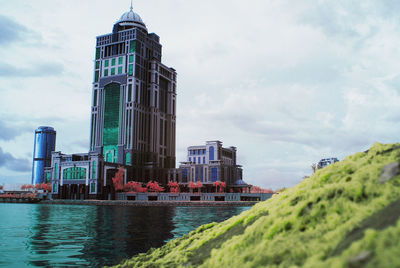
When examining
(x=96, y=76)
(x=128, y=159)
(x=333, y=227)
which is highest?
(x=96, y=76)

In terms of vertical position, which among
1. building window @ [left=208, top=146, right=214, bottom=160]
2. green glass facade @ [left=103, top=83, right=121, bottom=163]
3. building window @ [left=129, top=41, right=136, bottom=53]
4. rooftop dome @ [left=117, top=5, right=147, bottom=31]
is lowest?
building window @ [left=208, top=146, right=214, bottom=160]

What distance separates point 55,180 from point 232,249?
407ft

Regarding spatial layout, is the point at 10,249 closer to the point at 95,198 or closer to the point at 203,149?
the point at 95,198

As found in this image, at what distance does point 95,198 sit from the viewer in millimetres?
107062

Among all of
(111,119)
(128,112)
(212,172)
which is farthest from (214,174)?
(111,119)

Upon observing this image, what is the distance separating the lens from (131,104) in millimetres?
129000

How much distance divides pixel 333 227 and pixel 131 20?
496 ft

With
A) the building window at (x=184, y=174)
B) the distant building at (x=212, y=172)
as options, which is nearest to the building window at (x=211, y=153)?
the distant building at (x=212, y=172)

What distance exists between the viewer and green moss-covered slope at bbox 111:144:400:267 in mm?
3810

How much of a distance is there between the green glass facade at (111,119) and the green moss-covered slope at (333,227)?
128 metres

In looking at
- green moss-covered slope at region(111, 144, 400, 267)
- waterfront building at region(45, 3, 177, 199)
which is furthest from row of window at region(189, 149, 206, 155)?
green moss-covered slope at region(111, 144, 400, 267)

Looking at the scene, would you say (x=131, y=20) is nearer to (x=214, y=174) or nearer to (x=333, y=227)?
(x=214, y=174)

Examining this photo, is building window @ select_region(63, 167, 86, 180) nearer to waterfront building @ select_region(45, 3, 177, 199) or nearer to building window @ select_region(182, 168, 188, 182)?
waterfront building @ select_region(45, 3, 177, 199)

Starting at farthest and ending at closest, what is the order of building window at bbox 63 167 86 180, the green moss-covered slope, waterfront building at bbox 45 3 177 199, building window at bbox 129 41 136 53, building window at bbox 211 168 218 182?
building window at bbox 129 41 136 53 < building window at bbox 211 168 218 182 < waterfront building at bbox 45 3 177 199 < building window at bbox 63 167 86 180 < the green moss-covered slope
